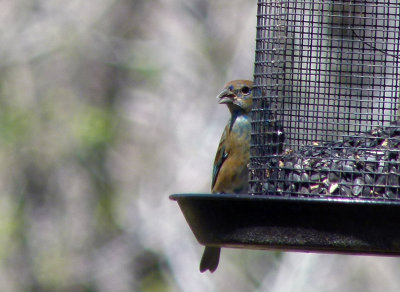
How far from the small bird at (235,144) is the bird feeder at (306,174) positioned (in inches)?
40.0

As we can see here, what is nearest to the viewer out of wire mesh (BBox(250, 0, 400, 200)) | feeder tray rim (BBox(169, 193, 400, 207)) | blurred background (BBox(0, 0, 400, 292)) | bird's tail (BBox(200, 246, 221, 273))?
feeder tray rim (BBox(169, 193, 400, 207))

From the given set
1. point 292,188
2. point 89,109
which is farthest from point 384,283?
point 292,188

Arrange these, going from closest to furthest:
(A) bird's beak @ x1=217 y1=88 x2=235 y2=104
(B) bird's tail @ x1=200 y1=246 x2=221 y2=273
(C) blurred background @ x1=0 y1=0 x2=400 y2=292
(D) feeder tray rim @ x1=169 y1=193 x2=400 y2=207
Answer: (D) feeder tray rim @ x1=169 y1=193 x2=400 y2=207 < (A) bird's beak @ x1=217 y1=88 x2=235 y2=104 < (B) bird's tail @ x1=200 y1=246 x2=221 y2=273 < (C) blurred background @ x1=0 y1=0 x2=400 y2=292

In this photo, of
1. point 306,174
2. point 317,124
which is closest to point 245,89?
point 317,124

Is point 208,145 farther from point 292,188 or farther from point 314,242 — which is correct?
point 314,242

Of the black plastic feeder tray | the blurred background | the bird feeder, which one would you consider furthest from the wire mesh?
the blurred background

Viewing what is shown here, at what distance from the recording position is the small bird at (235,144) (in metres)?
7.29

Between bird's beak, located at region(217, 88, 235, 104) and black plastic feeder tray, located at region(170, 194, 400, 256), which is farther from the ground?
bird's beak, located at region(217, 88, 235, 104)

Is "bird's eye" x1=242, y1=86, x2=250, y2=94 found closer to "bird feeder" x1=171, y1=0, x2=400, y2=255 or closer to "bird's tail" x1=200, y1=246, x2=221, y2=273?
"bird feeder" x1=171, y1=0, x2=400, y2=255

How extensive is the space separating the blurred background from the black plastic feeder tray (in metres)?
5.99

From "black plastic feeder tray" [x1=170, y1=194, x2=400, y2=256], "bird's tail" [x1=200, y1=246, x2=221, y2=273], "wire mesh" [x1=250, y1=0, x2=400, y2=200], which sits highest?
"wire mesh" [x1=250, y1=0, x2=400, y2=200]

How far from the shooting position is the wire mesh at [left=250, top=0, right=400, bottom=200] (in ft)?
17.3

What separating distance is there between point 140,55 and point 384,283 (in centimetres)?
415

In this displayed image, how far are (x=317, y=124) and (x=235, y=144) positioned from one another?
5.65 feet
